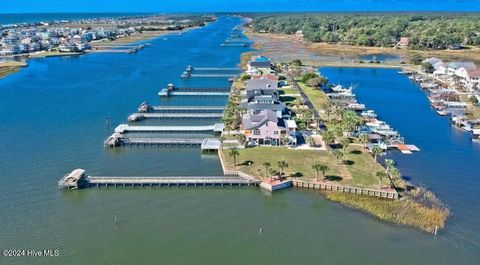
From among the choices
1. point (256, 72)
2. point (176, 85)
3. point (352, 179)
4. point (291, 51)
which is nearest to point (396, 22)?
point (291, 51)

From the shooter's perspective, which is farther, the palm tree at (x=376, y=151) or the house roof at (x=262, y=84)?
the house roof at (x=262, y=84)

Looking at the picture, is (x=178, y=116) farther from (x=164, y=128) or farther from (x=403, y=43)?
(x=403, y=43)

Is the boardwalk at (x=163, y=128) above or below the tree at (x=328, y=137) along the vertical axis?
below

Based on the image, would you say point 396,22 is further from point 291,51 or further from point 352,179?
point 352,179

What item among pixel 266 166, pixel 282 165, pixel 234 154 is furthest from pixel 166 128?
pixel 282 165

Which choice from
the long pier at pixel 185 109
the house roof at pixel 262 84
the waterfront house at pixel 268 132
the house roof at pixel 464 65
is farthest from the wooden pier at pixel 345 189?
the house roof at pixel 464 65

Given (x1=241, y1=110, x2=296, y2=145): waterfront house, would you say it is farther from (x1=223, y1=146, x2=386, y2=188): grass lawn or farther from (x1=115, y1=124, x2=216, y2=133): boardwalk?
(x1=115, y1=124, x2=216, y2=133): boardwalk

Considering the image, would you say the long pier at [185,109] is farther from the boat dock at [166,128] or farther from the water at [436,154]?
the water at [436,154]
